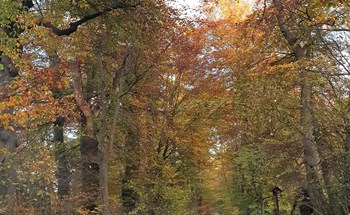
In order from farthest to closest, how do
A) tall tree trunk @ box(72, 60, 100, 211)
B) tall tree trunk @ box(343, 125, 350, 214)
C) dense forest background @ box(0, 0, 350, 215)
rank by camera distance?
tall tree trunk @ box(72, 60, 100, 211) → dense forest background @ box(0, 0, 350, 215) → tall tree trunk @ box(343, 125, 350, 214)

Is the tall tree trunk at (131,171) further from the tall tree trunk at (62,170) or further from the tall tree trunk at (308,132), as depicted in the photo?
the tall tree trunk at (308,132)

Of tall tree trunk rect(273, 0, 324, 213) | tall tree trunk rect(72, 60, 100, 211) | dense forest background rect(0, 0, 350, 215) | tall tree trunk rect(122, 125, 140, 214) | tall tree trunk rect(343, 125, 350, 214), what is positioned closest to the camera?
tall tree trunk rect(343, 125, 350, 214)

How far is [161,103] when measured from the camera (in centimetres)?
1680

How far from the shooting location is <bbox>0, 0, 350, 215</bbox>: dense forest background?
26.8ft

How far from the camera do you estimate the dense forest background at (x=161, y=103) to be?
8172 mm

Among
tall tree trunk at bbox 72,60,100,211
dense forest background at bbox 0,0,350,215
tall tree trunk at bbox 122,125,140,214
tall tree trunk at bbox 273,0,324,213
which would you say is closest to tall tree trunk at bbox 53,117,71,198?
dense forest background at bbox 0,0,350,215

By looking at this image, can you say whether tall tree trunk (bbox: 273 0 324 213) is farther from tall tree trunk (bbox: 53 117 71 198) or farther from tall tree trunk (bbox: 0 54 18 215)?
tall tree trunk (bbox: 53 117 71 198)

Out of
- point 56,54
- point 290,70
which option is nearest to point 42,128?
point 56,54

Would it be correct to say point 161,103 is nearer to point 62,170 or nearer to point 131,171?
point 131,171

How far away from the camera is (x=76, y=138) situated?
15586 mm

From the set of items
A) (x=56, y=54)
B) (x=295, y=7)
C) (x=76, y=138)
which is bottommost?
(x=76, y=138)

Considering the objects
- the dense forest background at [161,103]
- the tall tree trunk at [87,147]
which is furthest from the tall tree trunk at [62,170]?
the tall tree trunk at [87,147]

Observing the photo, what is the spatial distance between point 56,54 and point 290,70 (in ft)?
25.9

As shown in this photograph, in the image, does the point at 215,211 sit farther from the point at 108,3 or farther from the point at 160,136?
the point at 108,3
